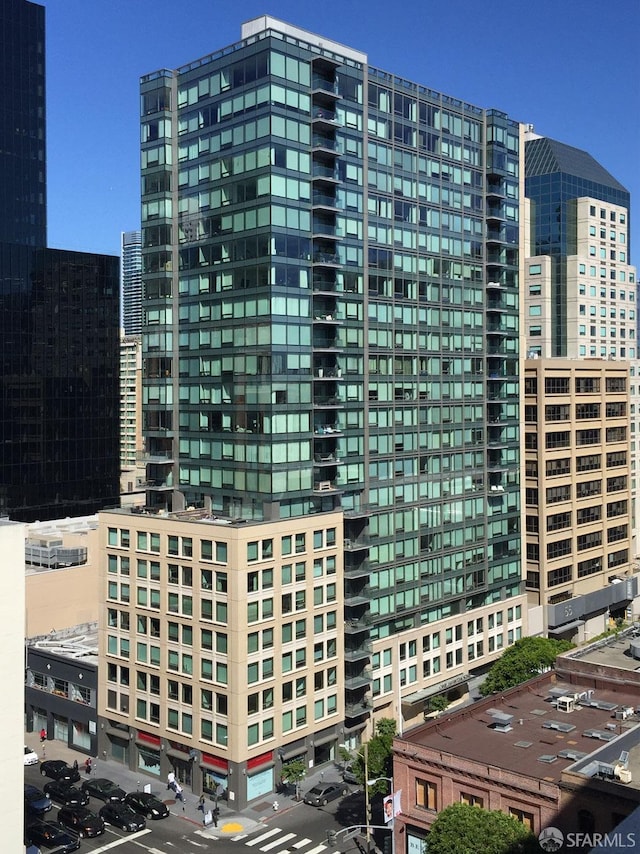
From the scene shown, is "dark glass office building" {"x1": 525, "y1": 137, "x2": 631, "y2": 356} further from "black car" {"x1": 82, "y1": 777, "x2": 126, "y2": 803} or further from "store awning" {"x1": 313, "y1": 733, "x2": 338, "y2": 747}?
"black car" {"x1": 82, "y1": 777, "x2": 126, "y2": 803}

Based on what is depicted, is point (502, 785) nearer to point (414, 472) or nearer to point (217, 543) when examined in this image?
point (217, 543)

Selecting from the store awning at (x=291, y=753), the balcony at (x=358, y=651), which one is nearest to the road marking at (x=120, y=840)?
the store awning at (x=291, y=753)

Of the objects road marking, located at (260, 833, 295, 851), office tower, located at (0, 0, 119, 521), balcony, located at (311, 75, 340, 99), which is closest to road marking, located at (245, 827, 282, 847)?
road marking, located at (260, 833, 295, 851)

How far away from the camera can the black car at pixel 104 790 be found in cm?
7112

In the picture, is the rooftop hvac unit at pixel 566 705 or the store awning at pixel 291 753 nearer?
the rooftop hvac unit at pixel 566 705

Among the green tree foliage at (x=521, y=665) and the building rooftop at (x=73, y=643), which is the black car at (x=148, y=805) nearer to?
the building rooftop at (x=73, y=643)

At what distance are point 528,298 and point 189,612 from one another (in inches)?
2964

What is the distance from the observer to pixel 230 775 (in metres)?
70.3

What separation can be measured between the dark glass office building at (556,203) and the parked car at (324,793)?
76297 mm

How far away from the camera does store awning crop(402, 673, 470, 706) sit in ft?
283

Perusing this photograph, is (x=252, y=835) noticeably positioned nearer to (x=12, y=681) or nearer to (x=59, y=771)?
(x=59, y=771)

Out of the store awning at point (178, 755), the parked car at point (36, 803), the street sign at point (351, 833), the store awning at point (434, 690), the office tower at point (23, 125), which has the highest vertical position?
the office tower at point (23, 125)

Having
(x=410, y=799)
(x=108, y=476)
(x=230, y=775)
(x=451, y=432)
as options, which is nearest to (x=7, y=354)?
(x=108, y=476)

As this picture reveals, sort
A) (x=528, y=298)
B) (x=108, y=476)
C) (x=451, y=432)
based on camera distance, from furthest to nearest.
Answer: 1. (x=108, y=476)
2. (x=528, y=298)
3. (x=451, y=432)
